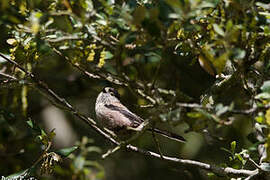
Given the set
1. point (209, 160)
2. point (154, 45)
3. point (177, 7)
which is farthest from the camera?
point (209, 160)

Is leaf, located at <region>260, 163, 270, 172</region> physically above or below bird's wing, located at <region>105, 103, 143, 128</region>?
above

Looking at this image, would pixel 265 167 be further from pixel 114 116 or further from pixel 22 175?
pixel 114 116

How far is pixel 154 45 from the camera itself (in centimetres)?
192

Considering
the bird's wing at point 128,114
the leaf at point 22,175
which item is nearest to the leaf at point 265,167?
the leaf at point 22,175

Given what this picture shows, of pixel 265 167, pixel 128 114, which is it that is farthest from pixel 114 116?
pixel 265 167

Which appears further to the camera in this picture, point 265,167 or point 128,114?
point 128,114

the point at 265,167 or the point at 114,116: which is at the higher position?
the point at 265,167

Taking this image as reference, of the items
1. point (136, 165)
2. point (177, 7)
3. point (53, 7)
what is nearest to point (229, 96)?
point (136, 165)

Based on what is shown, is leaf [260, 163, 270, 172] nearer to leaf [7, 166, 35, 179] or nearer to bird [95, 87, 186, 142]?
leaf [7, 166, 35, 179]

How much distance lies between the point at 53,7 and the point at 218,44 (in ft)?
2.70

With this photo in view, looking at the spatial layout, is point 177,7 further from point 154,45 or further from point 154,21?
point 154,45

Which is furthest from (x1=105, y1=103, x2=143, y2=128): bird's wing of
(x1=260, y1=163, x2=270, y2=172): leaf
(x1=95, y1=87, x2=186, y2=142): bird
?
(x1=260, y1=163, x2=270, y2=172): leaf

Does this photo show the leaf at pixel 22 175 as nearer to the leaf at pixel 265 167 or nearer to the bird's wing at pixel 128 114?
the leaf at pixel 265 167

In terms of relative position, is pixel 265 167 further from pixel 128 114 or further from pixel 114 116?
pixel 114 116
